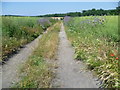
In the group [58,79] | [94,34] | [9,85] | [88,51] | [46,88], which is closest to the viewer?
[46,88]

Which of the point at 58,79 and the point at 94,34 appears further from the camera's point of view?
the point at 94,34

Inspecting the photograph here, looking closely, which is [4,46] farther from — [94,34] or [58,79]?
[94,34]

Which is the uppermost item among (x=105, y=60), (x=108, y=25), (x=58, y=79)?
(x=108, y=25)

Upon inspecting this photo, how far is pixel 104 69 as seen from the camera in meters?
3.93

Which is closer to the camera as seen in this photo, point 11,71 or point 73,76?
point 73,76

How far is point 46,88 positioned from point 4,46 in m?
3.64

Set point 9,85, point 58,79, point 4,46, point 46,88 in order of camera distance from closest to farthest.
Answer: point 46,88 < point 9,85 < point 58,79 < point 4,46

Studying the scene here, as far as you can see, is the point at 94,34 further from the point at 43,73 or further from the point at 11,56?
the point at 43,73

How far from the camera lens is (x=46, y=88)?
3.43 metres

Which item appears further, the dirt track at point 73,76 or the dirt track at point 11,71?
the dirt track at point 11,71

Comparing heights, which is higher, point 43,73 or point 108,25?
point 108,25

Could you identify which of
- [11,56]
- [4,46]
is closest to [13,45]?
[4,46]

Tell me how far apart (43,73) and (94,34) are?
14.9ft

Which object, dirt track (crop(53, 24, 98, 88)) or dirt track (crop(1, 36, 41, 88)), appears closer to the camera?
dirt track (crop(53, 24, 98, 88))
